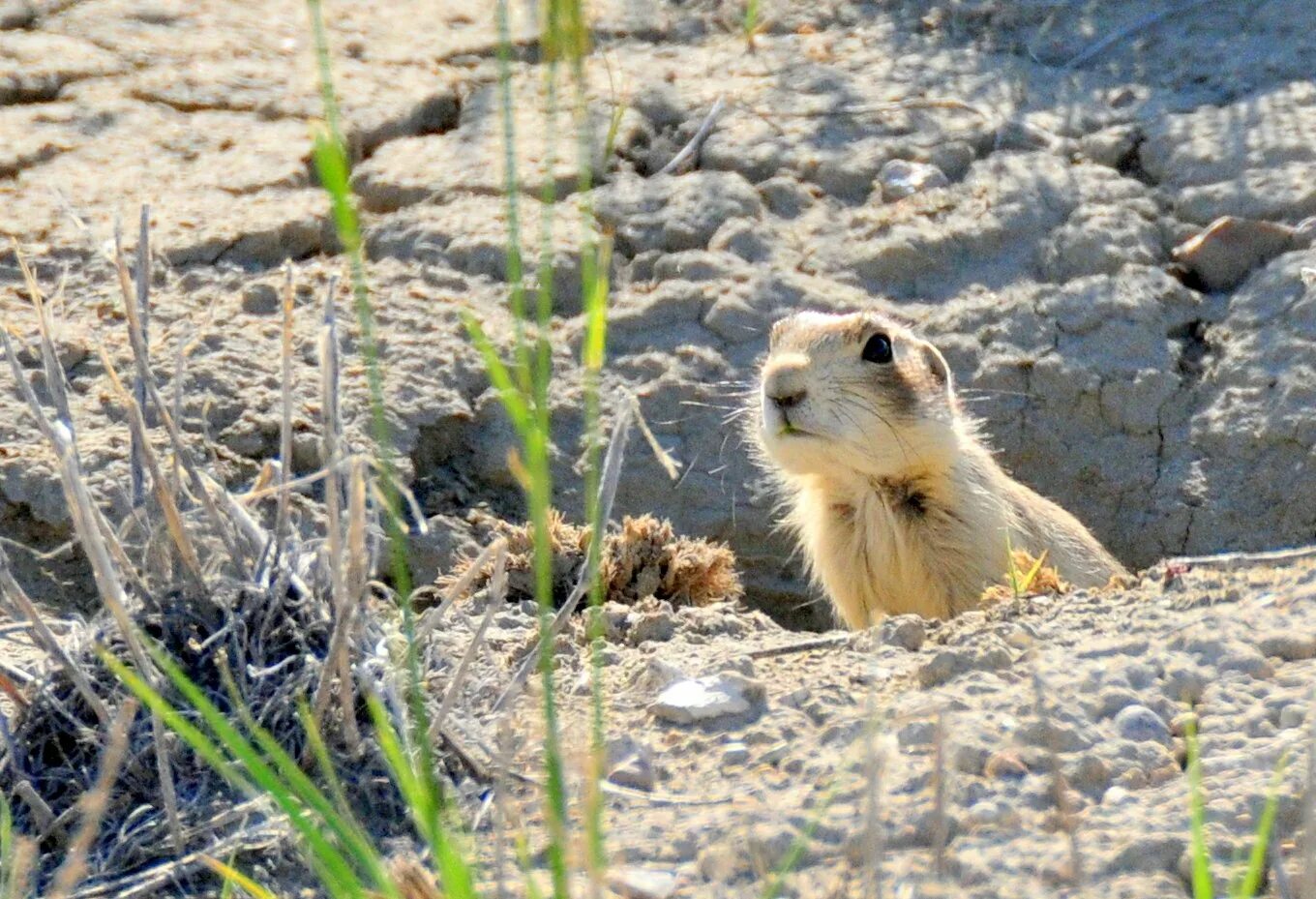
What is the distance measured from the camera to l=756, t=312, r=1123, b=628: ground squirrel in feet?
16.1

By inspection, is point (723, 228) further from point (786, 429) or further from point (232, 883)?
point (232, 883)

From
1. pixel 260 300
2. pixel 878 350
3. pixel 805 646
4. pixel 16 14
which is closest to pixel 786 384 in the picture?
pixel 878 350

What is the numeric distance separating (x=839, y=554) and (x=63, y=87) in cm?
327

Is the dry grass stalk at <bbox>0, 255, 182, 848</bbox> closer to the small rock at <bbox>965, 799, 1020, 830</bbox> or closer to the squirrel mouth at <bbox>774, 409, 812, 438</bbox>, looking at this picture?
the small rock at <bbox>965, 799, 1020, 830</bbox>

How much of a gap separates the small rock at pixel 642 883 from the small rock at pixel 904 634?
0.94 meters

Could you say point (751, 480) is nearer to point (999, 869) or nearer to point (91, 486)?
point (91, 486)

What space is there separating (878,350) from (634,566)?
0.90m

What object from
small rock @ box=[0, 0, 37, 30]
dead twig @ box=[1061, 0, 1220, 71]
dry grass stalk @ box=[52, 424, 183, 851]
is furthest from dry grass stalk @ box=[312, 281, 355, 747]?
dead twig @ box=[1061, 0, 1220, 71]

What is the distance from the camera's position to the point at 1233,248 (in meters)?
5.97

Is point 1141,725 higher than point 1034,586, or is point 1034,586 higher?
point 1141,725

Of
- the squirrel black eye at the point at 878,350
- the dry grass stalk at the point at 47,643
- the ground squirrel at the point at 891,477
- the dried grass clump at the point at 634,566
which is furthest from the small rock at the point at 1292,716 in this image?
the squirrel black eye at the point at 878,350

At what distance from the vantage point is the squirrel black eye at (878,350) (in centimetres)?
498

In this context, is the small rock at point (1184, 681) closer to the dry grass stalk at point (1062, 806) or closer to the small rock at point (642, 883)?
the dry grass stalk at point (1062, 806)

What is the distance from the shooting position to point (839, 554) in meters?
5.23
